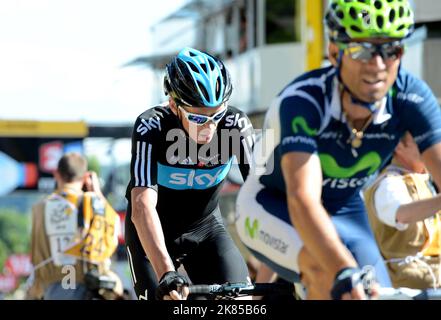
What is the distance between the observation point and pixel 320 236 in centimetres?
450

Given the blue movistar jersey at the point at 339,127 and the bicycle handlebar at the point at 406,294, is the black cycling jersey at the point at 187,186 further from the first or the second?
the bicycle handlebar at the point at 406,294

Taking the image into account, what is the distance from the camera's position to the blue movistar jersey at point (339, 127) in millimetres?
4957

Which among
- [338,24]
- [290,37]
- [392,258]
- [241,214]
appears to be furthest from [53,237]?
[290,37]

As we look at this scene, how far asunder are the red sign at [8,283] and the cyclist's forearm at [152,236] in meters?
10.9

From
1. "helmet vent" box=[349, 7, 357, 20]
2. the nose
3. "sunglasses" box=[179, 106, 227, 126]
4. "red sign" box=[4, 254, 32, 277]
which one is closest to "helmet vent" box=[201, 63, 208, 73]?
"sunglasses" box=[179, 106, 227, 126]

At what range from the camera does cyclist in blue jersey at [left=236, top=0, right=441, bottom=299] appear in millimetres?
4930

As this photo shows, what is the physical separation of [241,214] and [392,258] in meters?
2.15

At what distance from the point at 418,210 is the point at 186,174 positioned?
136 cm

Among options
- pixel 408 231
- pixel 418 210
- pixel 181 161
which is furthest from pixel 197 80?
pixel 408 231

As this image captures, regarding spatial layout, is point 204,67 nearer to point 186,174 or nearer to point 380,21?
point 186,174

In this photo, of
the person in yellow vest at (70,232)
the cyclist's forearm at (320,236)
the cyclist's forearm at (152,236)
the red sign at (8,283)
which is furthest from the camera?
the red sign at (8,283)

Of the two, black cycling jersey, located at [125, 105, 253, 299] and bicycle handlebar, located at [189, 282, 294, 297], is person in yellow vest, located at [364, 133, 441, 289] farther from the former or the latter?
bicycle handlebar, located at [189, 282, 294, 297]

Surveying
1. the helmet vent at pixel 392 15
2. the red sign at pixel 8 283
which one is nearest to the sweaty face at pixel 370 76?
the helmet vent at pixel 392 15

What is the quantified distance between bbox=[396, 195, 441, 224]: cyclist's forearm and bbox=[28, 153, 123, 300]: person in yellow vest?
4060 mm
